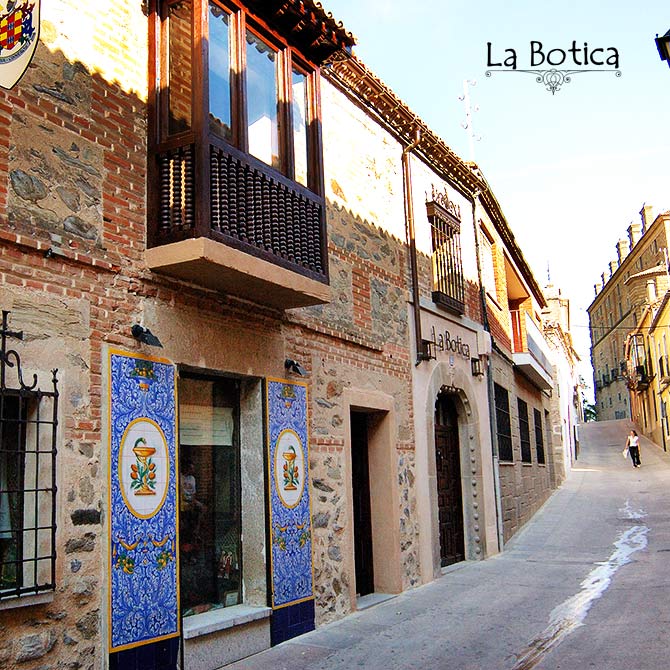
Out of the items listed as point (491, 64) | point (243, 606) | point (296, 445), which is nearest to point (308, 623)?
point (243, 606)

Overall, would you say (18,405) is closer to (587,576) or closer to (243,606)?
(243,606)

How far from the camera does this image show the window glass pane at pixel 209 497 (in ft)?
22.7

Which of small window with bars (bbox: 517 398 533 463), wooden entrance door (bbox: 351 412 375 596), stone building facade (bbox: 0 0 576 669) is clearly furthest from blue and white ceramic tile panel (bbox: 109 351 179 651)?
small window with bars (bbox: 517 398 533 463)

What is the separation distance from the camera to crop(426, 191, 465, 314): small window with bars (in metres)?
12.4

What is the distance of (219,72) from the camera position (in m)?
7.02

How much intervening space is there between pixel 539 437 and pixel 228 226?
16.9 m

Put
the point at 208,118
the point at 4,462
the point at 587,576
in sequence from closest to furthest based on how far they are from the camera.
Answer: the point at 4,462, the point at 208,118, the point at 587,576

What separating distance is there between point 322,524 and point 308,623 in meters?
1.00

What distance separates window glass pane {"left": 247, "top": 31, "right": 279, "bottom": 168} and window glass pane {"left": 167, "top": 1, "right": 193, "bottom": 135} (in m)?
0.72

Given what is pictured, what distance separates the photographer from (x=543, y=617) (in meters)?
8.41

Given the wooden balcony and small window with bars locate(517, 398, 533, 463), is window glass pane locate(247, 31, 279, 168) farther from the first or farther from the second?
small window with bars locate(517, 398, 533, 463)

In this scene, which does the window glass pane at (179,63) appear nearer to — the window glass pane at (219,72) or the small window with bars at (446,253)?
the window glass pane at (219,72)

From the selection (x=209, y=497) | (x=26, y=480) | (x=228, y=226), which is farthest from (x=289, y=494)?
(x=26, y=480)

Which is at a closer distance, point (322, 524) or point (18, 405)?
point (18, 405)
